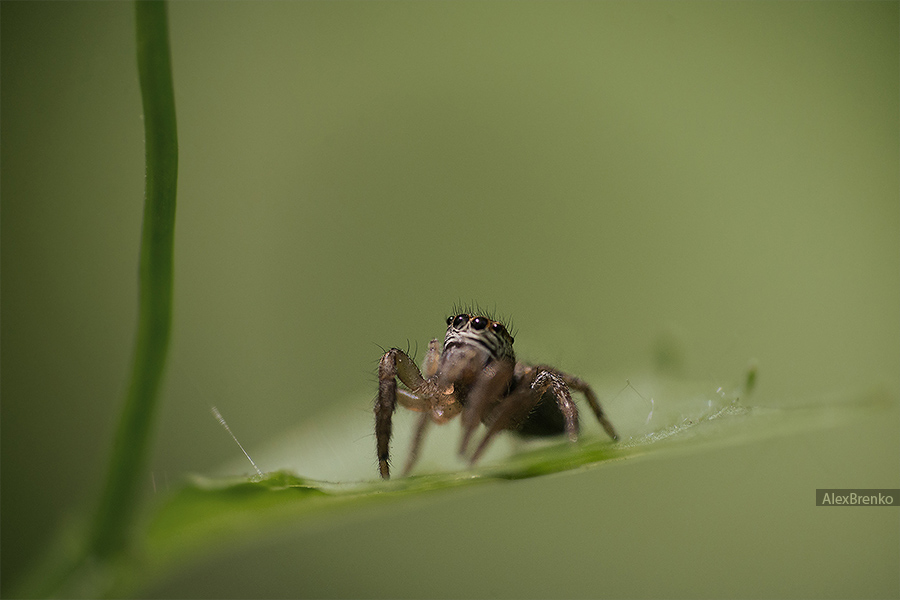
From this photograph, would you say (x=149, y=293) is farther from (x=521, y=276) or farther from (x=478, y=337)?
(x=521, y=276)

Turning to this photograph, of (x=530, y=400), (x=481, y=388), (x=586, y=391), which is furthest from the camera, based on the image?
(x=586, y=391)

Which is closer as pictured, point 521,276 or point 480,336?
point 480,336

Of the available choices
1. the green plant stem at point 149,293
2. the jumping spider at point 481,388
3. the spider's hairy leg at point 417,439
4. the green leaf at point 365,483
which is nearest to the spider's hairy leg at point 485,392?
the jumping spider at point 481,388

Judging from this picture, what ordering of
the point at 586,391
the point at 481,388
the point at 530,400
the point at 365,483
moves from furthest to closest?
the point at 586,391
the point at 530,400
the point at 481,388
the point at 365,483

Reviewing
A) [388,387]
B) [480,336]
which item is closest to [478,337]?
[480,336]

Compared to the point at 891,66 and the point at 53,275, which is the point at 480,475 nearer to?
the point at 891,66
